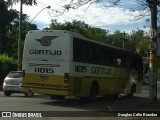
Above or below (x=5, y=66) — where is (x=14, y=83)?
below

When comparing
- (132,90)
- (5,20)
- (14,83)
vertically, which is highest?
(5,20)

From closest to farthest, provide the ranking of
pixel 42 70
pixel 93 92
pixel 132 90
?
1. pixel 42 70
2. pixel 93 92
3. pixel 132 90

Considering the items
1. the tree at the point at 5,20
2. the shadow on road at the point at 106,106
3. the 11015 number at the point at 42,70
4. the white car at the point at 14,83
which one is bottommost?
the shadow on road at the point at 106,106

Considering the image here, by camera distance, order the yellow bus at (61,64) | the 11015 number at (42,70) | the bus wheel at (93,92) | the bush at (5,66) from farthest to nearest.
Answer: the bush at (5,66), the bus wheel at (93,92), the 11015 number at (42,70), the yellow bus at (61,64)

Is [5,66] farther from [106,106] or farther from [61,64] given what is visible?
[106,106]

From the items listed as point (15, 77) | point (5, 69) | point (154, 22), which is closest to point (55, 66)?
point (154, 22)

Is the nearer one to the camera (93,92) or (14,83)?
(93,92)

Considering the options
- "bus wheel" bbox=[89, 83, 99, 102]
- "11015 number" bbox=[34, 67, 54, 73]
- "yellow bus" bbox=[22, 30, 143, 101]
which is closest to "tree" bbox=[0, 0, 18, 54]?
"bus wheel" bbox=[89, 83, 99, 102]

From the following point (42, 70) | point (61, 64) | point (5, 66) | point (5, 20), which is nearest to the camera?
point (61, 64)

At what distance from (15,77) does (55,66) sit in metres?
7.32

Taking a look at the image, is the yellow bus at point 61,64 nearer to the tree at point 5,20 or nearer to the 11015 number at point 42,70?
the 11015 number at point 42,70

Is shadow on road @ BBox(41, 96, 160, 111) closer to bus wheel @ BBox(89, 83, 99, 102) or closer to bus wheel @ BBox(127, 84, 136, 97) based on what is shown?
bus wheel @ BBox(89, 83, 99, 102)

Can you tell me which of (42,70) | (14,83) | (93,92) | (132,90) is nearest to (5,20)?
(132,90)

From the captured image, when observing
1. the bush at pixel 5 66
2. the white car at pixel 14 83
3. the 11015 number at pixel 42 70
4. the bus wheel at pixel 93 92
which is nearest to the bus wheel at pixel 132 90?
the bus wheel at pixel 93 92
